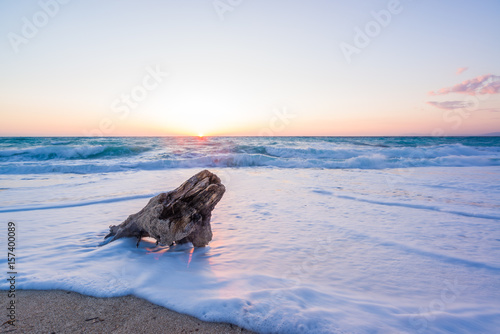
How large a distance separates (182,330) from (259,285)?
36.0 inches

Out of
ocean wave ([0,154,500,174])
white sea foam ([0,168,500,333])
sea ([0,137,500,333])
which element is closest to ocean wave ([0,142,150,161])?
ocean wave ([0,154,500,174])

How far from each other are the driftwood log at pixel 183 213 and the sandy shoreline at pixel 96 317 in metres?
0.94

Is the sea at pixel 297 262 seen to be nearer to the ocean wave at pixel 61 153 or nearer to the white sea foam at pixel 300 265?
the white sea foam at pixel 300 265

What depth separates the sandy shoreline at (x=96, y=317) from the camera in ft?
6.86

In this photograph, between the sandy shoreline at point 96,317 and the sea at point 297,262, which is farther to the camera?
the sea at point 297,262

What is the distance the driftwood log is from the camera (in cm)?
333

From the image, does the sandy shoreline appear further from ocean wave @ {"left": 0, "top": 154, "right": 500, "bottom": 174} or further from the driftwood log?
ocean wave @ {"left": 0, "top": 154, "right": 500, "bottom": 174}

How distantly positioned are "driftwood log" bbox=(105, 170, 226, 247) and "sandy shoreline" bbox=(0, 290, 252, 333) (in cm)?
94

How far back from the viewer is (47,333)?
6.67 ft

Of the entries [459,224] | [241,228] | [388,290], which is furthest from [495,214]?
[241,228]

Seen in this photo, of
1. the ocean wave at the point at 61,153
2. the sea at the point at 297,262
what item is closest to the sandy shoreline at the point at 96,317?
the sea at the point at 297,262

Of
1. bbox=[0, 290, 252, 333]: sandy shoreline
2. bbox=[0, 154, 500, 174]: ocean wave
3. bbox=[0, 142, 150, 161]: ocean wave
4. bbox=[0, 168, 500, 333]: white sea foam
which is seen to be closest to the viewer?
bbox=[0, 290, 252, 333]: sandy shoreline

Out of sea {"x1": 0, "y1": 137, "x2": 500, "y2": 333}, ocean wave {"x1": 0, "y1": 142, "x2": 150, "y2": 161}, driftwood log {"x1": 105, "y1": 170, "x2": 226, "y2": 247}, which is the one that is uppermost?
driftwood log {"x1": 105, "y1": 170, "x2": 226, "y2": 247}

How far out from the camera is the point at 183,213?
3.38 meters
